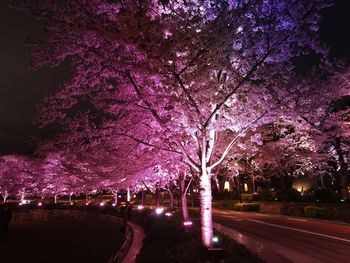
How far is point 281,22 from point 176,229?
993 centimetres

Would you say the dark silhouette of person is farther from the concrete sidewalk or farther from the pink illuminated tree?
Result: the pink illuminated tree

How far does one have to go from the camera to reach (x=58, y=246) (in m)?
18.7

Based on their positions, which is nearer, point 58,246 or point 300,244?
point 300,244

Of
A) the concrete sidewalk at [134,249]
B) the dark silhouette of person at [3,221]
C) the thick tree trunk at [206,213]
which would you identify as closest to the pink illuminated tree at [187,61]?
the thick tree trunk at [206,213]

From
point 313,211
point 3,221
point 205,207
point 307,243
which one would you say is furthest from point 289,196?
point 205,207

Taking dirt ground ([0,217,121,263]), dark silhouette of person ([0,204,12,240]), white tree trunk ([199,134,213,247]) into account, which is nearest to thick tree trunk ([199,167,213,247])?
white tree trunk ([199,134,213,247])

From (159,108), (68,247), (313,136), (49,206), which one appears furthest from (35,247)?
(49,206)

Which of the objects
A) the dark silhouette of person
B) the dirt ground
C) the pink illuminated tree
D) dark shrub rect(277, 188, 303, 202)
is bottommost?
the dirt ground

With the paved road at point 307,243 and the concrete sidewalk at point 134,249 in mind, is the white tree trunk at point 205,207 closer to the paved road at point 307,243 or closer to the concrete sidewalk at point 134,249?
the paved road at point 307,243

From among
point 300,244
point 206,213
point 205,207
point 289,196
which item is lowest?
point 300,244

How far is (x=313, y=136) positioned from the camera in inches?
949

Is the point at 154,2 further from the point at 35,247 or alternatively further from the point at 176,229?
the point at 35,247

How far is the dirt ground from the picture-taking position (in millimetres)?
15242

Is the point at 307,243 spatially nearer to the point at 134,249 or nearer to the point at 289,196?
the point at 134,249
